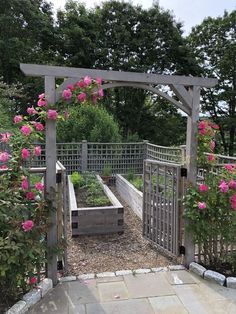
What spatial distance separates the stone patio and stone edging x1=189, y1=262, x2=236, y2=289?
5 centimetres

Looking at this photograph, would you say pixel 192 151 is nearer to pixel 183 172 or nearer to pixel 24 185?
pixel 183 172

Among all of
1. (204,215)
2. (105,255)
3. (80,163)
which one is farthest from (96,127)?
(204,215)

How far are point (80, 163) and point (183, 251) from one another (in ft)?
17.4

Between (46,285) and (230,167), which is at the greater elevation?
(230,167)

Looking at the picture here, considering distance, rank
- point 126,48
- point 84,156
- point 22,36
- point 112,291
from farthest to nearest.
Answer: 1. point 126,48
2. point 22,36
3. point 84,156
4. point 112,291

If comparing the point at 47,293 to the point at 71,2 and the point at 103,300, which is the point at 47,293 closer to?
the point at 103,300

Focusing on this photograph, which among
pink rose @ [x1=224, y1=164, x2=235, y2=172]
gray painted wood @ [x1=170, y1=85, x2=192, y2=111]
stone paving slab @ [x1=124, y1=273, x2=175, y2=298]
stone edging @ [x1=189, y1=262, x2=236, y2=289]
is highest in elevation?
gray painted wood @ [x1=170, y1=85, x2=192, y2=111]

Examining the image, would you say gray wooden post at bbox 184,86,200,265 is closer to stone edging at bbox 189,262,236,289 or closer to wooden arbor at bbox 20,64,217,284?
wooden arbor at bbox 20,64,217,284

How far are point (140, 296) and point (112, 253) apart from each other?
3.57 ft

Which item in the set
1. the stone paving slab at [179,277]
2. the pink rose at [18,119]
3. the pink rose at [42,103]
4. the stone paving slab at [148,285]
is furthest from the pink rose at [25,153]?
the stone paving slab at [179,277]

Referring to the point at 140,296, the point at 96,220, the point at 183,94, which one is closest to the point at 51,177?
the point at 140,296

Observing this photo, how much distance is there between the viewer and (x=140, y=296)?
2.66 metres

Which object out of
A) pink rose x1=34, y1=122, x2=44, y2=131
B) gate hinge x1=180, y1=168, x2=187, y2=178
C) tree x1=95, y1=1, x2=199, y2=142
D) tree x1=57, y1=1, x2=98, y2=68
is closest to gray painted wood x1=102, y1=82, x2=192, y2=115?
gate hinge x1=180, y1=168, x2=187, y2=178

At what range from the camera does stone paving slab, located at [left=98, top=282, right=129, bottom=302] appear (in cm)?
264
